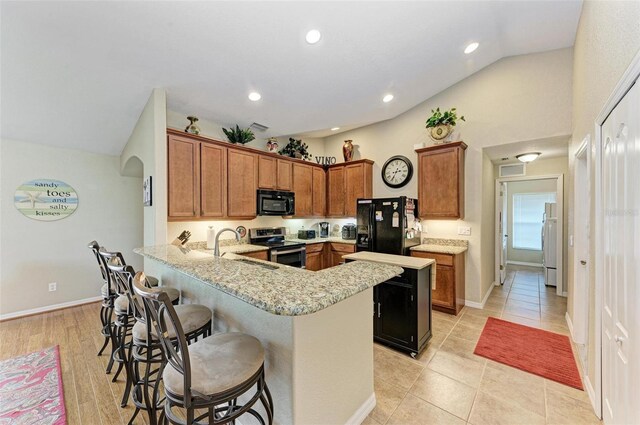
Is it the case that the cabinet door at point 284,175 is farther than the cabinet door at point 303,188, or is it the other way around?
the cabinet door at point 303,188

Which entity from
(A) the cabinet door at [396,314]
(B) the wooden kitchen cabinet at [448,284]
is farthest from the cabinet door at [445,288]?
(A) the cabinet door at [396,314]

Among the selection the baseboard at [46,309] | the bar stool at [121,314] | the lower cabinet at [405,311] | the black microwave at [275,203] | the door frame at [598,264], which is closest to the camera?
the door frame at [598,264]

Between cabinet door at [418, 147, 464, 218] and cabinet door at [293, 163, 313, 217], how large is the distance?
206cm

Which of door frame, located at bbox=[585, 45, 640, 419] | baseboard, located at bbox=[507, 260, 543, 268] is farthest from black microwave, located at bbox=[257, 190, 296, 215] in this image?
baseboard, located at bbox=[507, 260, 543, 268]

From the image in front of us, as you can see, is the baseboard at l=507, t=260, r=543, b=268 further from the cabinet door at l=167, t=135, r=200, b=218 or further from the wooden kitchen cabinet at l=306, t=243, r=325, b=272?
the cabinet door at l=167, t=135, r=200, b=218

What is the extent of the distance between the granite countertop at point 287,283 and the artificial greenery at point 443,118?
3179 millimetres

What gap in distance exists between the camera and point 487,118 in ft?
12.2

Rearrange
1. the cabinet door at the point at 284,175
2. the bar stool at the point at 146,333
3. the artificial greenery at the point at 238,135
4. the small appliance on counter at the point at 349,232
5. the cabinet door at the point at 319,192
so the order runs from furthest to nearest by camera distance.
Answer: the cabinet door at the point at 319,192 → the small appliance on counter at the point at 349,232 → the cabinet door at the point at 284,175 → the artificial greenery at the point at 238,135 → the bar stool at the point at 146,333

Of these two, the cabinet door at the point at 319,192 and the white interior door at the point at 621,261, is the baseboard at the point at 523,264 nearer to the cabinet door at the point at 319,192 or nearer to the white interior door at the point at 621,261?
the cabinet door at the point at 319,192

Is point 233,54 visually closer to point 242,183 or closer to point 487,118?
point 242,183

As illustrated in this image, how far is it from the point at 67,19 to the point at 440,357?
444 cm

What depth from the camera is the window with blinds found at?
21.3 ft

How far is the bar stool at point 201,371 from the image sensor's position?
1.02m

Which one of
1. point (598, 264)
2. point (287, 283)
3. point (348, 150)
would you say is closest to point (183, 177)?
point (287, 283)
